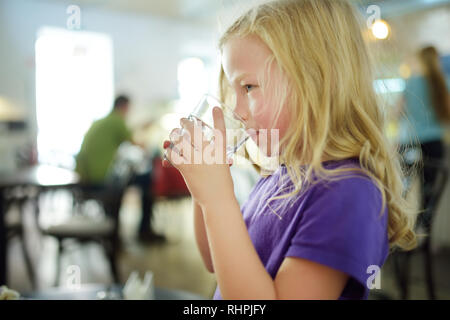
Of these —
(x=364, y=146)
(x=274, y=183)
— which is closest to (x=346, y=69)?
A: (x=364, y=146)

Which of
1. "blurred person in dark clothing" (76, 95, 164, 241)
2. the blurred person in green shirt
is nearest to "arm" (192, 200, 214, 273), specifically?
"blurred person in dark clothing" (76, 95, 164, 241)

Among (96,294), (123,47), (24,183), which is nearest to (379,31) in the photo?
(96,294)

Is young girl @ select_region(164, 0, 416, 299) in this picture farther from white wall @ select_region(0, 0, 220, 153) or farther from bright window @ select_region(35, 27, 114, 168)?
white wall @ select_region(0, 0, 220, 153)

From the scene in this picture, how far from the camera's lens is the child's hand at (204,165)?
1.57 ft

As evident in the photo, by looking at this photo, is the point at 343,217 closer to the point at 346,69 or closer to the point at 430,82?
the point at 346,69

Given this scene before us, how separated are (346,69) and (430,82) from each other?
7.91ft

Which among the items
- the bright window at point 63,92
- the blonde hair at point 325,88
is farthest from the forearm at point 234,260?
the bright window at point 63,92

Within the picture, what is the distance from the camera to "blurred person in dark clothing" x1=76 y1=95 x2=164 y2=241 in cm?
332

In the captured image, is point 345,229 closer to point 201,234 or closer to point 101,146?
point 201,234

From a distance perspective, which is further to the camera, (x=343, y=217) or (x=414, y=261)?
(x=414, y=261)

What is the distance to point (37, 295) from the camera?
766mm

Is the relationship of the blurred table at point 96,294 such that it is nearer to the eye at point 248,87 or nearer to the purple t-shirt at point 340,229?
the purple t-shirt at point 340,229

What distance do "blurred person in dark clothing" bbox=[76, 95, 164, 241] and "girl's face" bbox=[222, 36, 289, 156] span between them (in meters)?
2.75

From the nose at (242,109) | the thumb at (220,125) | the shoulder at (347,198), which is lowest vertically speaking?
the shoulder at (347,198)
